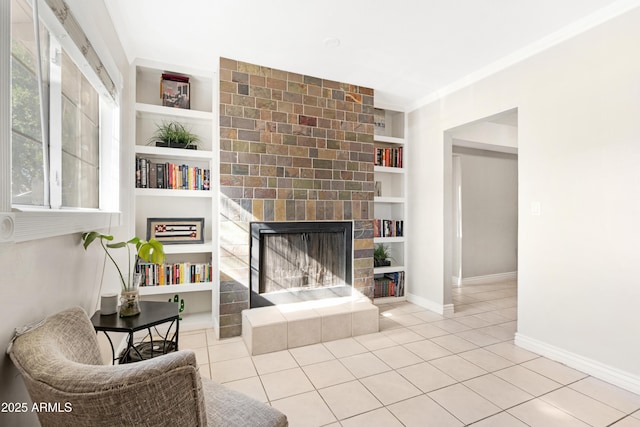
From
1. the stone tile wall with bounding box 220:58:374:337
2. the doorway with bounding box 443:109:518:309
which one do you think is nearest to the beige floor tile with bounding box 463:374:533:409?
the stone tile wall with bounding box 220:58:374:337

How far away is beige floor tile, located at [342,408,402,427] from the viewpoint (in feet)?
5.54

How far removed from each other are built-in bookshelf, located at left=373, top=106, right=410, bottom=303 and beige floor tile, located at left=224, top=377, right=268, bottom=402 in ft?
6.91

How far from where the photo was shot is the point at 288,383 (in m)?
2.11

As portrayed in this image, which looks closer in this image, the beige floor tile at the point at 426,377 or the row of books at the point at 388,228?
the beige floor tile at the point at 426,377

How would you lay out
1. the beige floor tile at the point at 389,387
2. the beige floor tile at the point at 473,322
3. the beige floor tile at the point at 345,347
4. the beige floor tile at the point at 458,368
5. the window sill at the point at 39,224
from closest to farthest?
the window sill at the point at 39,224 → the beige floor tile at the point at 389,387 → the beige floor tile at the point at 458,368 → the beige floor tile at the point at 345,347 → the beige floor tile at the point at 473,322

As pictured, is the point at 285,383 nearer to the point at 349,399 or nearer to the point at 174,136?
the point at 349,399

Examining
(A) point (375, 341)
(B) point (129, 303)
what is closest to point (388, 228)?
(A) point (375, 341)

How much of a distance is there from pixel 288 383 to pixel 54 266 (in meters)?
1.55

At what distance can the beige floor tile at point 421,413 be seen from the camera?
170cm

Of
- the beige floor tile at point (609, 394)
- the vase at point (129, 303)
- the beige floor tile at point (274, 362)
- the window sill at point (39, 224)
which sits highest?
the window sill at point (39, 224)

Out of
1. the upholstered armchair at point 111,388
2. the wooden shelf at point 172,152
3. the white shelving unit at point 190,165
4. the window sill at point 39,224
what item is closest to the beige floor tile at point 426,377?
the upholstered armchair at point 111,388

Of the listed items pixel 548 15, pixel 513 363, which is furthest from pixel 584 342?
pixel 548 15

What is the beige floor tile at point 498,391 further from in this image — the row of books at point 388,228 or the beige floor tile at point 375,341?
the row of books at point 388,228

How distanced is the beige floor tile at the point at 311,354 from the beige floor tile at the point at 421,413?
75 centimetres
